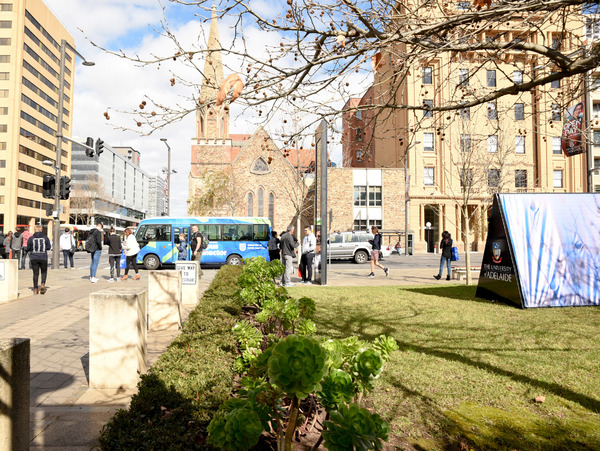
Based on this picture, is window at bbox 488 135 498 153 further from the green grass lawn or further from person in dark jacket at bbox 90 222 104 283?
person in dark jacket at bbox 90 222 104 283

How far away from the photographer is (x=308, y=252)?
13672 mm

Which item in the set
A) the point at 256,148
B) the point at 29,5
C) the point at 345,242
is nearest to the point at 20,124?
the point at 29,5

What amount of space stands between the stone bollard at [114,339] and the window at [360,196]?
40.7 metres

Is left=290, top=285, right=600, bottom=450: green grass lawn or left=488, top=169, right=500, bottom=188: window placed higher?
left=488, top=169, right=500, bottom=188: window

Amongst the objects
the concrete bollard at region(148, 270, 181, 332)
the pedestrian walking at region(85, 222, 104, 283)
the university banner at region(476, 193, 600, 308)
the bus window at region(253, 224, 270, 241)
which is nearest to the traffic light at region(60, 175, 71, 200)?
the pedestrian walking at region(85, 222, 104, 283)

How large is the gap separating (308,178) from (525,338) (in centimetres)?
1442

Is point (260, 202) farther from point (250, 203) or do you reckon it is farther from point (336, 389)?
point (336, 389)

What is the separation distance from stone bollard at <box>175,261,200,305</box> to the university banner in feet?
23.2

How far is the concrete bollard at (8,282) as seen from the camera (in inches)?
368

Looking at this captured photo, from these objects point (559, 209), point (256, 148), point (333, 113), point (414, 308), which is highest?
point (256, 148)

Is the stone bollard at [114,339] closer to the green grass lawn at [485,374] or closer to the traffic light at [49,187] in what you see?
the green grass lawn at [485,374]

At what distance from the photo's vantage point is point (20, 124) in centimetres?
5806

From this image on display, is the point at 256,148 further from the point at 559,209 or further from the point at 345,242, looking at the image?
the point at 559,209

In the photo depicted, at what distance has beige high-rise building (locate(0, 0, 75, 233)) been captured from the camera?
2191 inches
